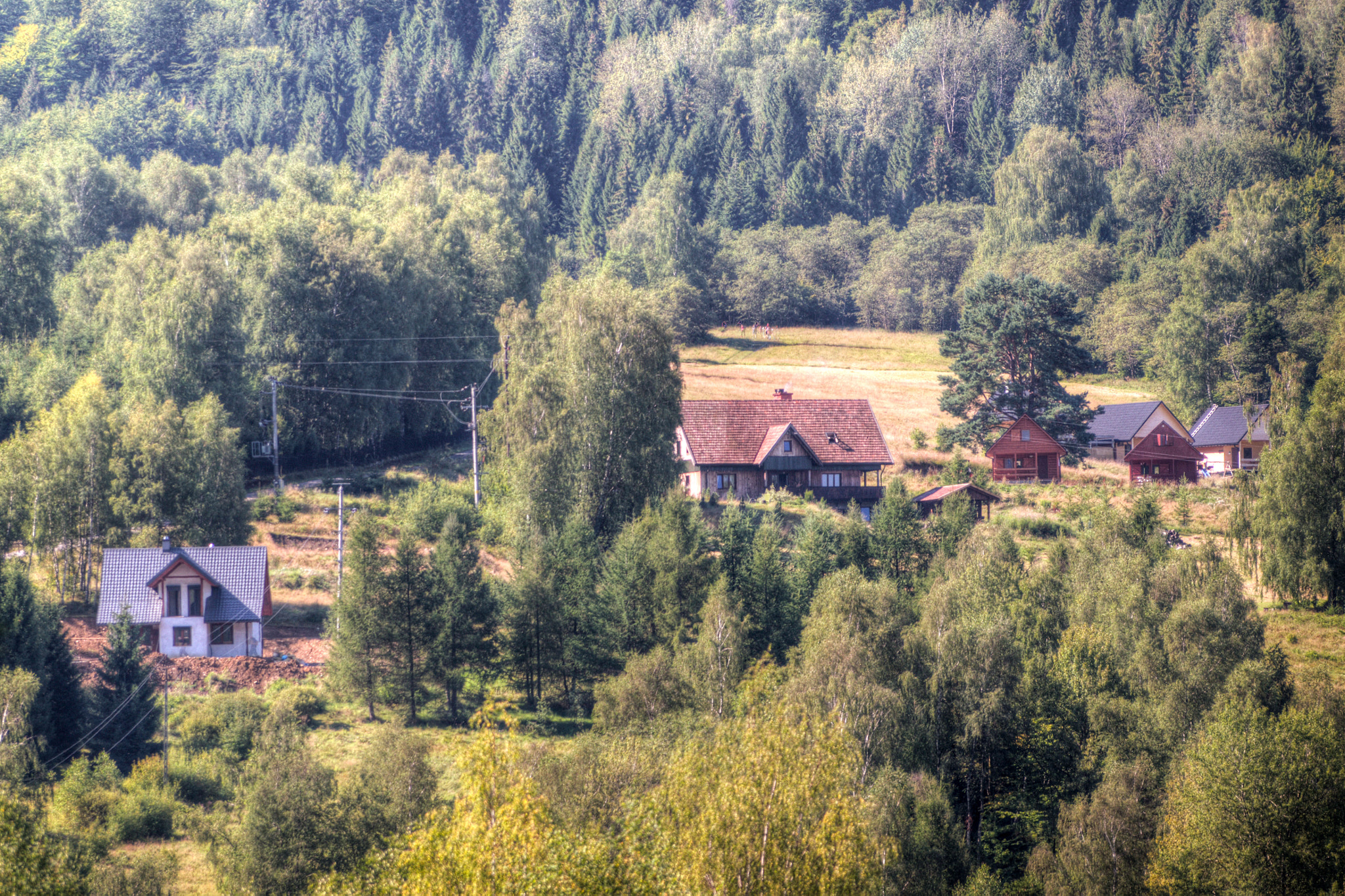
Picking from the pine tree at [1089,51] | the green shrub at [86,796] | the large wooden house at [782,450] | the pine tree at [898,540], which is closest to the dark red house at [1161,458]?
the large wooden house at [782,450]

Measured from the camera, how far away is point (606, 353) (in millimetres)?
59531

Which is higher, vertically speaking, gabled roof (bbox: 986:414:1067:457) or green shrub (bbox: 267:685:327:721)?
gabled roof (bbox: 986:414:1067:457)

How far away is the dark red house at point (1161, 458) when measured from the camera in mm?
74562

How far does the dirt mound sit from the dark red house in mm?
49315

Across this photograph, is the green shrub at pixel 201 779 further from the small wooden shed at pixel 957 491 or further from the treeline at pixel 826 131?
the treeline at pixel 826 131

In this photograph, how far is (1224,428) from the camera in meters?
80.1

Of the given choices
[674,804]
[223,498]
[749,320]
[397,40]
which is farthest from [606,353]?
[397,40]

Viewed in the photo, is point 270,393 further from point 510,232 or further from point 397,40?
A: point 397,40

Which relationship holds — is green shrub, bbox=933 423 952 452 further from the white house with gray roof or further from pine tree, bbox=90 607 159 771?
pine tree, bbox=90 607 159 771

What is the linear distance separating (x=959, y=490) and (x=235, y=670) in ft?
116

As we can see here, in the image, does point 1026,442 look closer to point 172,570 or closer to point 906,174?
point 172,570

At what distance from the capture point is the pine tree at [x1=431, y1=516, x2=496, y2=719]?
4847 centimetres

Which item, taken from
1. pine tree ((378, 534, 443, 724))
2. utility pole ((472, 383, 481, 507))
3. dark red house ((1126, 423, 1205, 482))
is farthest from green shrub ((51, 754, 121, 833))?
dark red house ((1126, 423, 1205, 482))

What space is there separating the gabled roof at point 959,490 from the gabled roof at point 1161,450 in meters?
14.1
